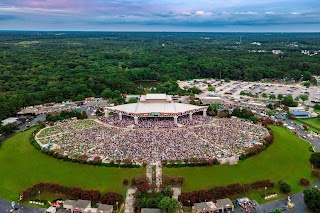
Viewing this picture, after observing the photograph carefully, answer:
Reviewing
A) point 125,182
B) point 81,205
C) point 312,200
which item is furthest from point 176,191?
point 312,200

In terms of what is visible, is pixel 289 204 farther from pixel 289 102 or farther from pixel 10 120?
pixel 10 120

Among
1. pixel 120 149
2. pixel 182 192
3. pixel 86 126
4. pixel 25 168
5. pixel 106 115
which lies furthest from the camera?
pixel 106 115

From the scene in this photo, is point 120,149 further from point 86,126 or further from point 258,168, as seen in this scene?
point 258,168

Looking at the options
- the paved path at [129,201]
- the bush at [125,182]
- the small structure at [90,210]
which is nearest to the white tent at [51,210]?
the small structure at [90,210]

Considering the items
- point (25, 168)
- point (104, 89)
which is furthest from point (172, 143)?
point (104, 89)

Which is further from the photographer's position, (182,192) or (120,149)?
(120,149)
